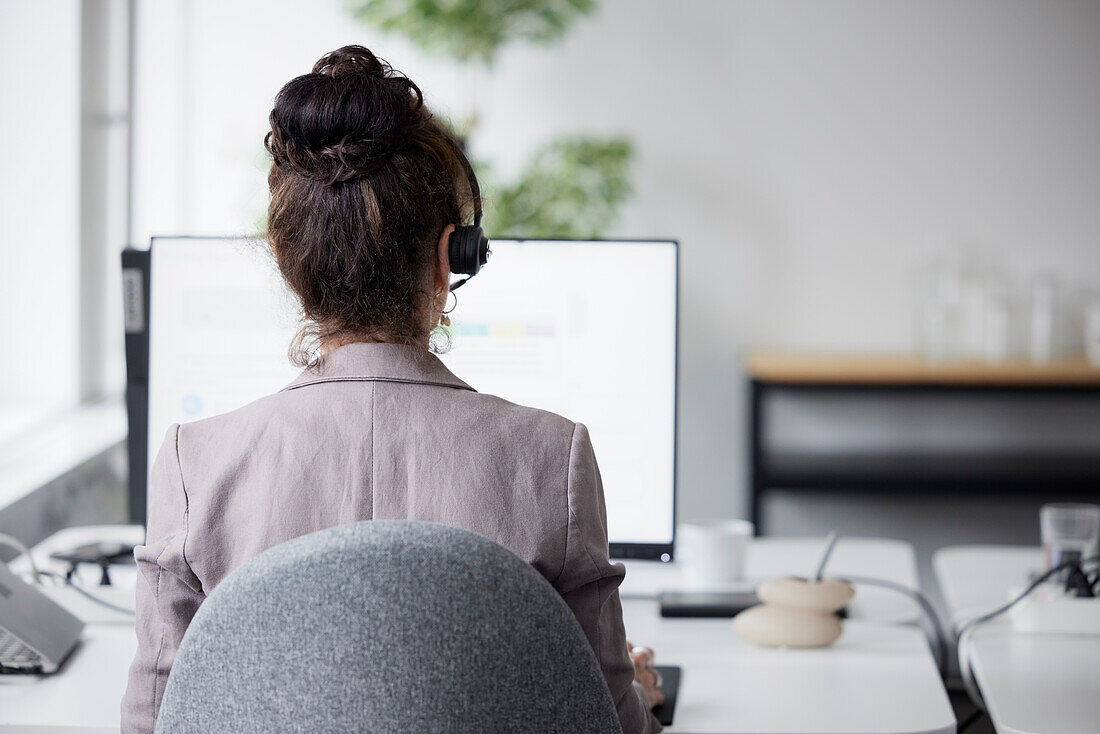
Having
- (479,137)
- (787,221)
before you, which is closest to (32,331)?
(479,137)

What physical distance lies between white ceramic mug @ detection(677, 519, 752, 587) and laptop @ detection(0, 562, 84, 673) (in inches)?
29.4

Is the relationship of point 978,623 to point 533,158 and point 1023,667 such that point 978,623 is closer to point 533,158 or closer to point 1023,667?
point 1023,667

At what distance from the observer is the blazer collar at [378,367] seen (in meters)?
0.81

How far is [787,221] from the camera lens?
11.0 ft

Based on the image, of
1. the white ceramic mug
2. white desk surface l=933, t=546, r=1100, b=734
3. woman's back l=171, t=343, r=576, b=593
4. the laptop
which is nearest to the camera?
woman's back l=171, t=343, r=576, b=593

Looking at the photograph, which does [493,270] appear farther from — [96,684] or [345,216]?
[96,684]

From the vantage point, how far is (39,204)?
9.05 feet

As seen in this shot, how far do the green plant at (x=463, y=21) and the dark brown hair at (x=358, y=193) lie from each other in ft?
6.82

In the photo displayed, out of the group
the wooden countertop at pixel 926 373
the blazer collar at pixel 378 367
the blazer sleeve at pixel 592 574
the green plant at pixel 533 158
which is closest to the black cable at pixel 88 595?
the blazer collar at pixel 378 367

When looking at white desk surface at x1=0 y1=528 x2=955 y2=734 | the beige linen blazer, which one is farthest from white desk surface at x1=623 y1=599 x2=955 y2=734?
the beige linen blazer

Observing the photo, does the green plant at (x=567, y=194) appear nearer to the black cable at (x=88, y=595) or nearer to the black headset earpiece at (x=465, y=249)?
the black cable at (x=88, y=595)

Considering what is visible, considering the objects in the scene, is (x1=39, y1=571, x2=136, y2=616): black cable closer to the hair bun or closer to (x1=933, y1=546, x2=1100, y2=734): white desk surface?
the hair bun

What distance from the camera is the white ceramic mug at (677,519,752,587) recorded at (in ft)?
4.47

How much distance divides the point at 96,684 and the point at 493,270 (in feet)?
2.03
